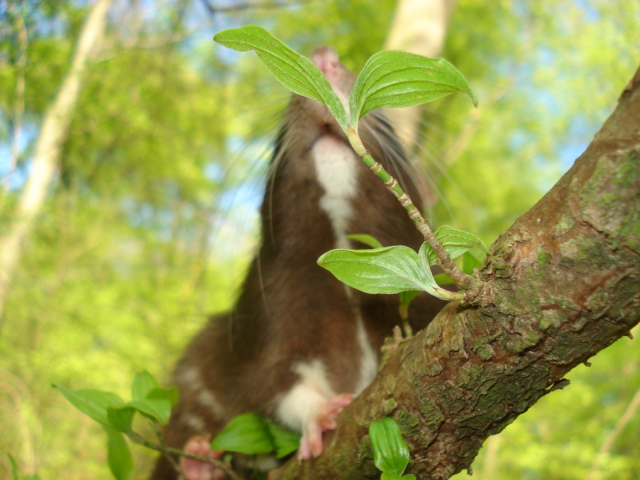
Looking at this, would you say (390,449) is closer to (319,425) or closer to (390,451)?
(390,451)

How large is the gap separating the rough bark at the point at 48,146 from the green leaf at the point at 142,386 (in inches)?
86.2

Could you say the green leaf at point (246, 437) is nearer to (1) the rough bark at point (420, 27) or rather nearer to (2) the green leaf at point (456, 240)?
(2) the green leaf at point (456, 240)

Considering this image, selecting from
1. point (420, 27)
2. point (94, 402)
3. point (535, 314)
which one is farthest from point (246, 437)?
point (420, 27)

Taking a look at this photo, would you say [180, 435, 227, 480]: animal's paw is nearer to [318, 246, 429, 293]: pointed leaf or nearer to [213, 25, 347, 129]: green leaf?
[318, 246, 429, 293]: pointed leaf

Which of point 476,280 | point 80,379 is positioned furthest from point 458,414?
point 80,379

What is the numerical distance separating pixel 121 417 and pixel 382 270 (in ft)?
2.22

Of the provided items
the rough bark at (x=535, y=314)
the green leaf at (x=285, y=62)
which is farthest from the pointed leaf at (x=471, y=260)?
the green leaf at (x=285, y=62)

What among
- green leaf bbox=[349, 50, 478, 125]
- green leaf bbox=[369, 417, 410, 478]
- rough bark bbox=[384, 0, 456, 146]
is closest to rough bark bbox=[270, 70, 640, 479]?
green leaf bbox=[369, 417, 410, 478]

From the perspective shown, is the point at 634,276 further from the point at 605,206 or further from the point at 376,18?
the point at 376,18

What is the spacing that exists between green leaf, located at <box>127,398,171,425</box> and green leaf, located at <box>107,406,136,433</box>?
1 cm

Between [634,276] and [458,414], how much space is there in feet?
0.98

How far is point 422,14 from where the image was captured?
2.35 metres

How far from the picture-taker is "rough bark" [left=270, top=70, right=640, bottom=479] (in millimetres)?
518

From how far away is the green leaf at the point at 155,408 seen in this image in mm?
1037
